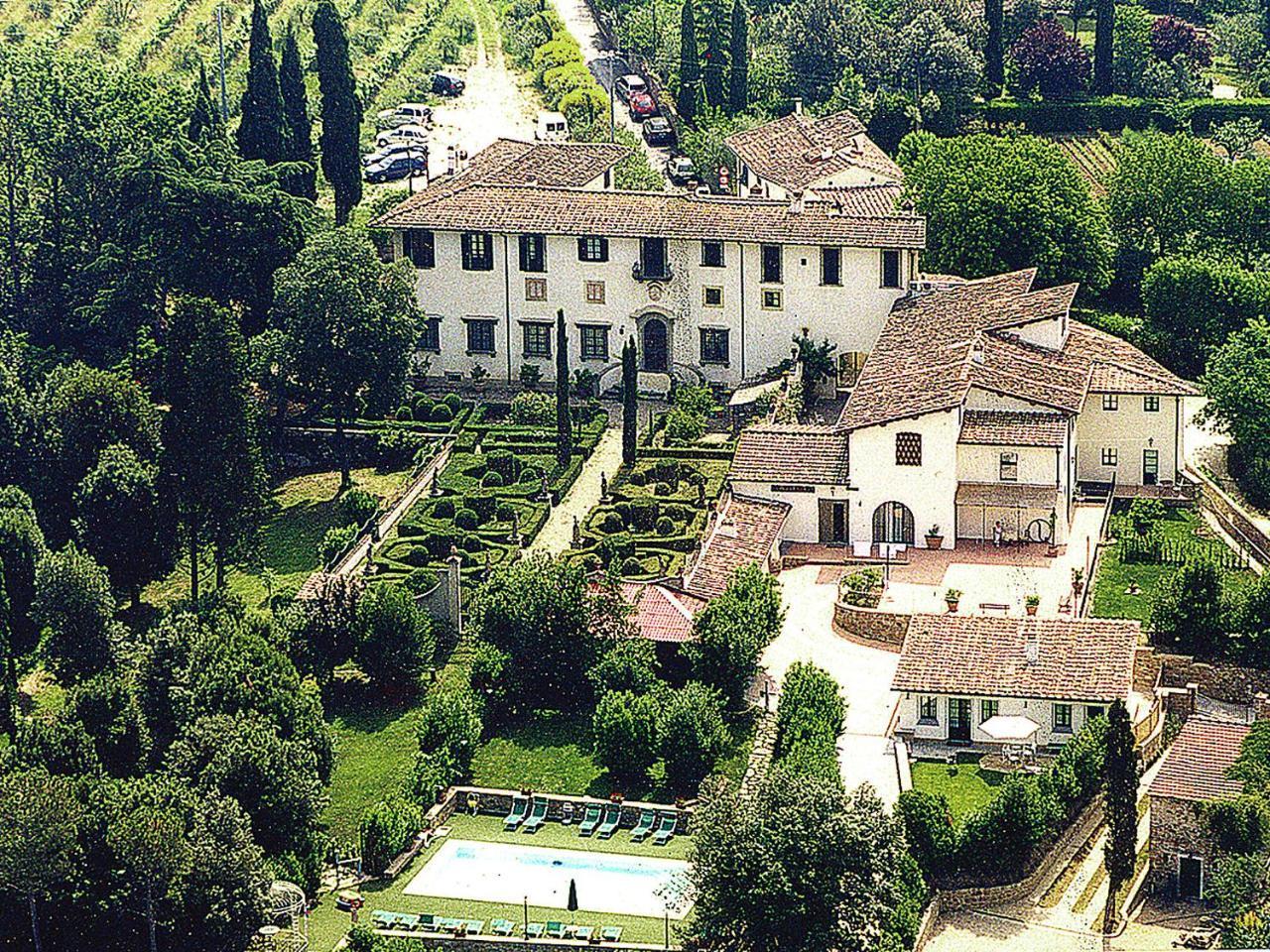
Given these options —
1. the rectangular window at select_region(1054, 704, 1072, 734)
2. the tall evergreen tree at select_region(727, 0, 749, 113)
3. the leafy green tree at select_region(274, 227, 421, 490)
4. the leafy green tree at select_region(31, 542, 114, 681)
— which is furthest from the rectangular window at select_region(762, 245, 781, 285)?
the leafy green tree at select_region(31, 542, 114, 681)

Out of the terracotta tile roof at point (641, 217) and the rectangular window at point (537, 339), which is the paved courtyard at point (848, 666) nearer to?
the terracotta tile roof at point (641, 217)

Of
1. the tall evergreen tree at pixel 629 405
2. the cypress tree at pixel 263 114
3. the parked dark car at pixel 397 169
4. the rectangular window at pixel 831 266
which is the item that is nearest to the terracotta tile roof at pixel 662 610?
the tall evergreen tree at pixel 629 405

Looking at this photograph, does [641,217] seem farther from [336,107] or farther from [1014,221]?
[336,107]

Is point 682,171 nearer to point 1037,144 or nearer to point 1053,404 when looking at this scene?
point 1037,144

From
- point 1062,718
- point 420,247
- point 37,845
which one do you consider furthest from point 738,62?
point 37,845

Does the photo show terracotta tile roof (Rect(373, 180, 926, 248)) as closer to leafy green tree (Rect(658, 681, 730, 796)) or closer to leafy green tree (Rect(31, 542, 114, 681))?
leafy green tree (Rect(31, 542, 114, 681))
